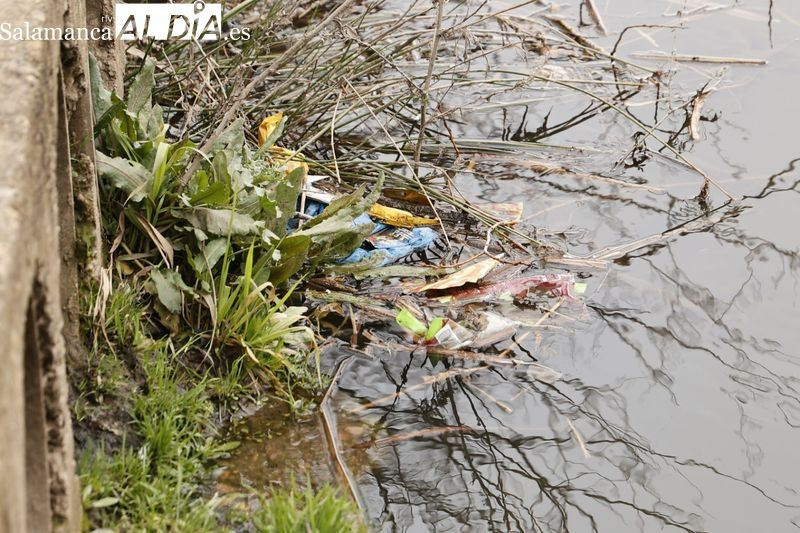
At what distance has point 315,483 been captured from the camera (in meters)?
2.75

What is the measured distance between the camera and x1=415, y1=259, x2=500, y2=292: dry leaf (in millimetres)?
3611

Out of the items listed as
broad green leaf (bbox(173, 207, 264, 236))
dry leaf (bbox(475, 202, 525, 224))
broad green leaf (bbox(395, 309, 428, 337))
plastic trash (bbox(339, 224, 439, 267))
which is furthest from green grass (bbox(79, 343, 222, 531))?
dry leaf (bbox(475, 202, 525, 224))

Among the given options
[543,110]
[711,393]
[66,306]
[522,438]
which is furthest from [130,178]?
[543,110]

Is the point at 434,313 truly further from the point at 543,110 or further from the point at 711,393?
the point at 543,110

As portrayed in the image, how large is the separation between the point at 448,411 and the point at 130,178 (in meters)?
1.29

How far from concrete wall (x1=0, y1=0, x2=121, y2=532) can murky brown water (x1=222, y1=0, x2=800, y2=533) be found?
114cm

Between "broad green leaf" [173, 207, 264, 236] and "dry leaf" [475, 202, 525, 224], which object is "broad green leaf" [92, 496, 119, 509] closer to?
"broad green leaf" [173, 207, 264, 236]

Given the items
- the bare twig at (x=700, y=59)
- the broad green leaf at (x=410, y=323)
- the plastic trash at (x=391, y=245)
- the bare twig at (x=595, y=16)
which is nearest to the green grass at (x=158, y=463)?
the broad green leaf at (x=410, y=323)

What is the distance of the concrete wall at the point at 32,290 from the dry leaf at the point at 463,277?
5.20 feet

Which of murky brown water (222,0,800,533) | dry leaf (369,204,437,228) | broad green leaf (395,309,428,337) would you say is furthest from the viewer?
dry leaf (369,204,437,228)

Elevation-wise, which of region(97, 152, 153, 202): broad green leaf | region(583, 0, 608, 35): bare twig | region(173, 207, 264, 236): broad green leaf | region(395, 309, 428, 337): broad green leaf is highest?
region(583, 0, 608, 35): bare twig

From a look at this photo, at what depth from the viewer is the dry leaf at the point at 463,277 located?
361 centimetres

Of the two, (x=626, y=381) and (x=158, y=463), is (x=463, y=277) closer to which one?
(x=626, y=381)

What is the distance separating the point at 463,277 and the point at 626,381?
74cm
